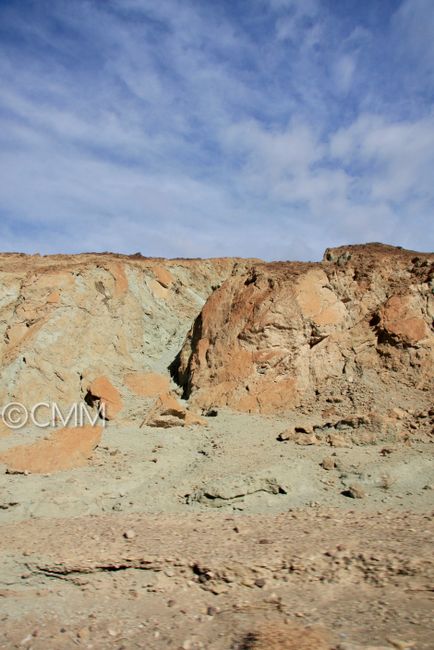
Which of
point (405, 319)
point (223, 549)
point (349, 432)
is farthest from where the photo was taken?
point (405, 319)

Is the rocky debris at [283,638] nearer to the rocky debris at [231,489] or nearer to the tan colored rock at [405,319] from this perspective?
the rocky debris at [231,489]

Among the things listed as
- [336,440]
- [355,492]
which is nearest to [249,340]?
[336,440]

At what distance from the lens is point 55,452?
8930mm

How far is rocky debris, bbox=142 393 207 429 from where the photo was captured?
400 inches

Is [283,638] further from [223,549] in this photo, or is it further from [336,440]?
[336,440]

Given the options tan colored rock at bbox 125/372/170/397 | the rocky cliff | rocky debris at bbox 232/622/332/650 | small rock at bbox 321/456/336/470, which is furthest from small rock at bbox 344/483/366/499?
tan colored rock at bbox 125/372/170/397

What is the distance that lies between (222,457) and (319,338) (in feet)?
13.7

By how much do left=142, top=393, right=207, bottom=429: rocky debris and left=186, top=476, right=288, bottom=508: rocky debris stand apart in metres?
2.69

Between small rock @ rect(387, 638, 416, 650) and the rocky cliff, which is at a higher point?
the rocky cliff

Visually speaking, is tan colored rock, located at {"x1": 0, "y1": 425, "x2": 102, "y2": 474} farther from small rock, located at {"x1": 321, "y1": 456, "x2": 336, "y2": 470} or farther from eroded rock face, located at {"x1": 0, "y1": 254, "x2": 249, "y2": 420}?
small rock, located at {"x1": 321, "y1": 456, "x2": 336, "y2": 470}

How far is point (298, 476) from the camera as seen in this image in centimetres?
761

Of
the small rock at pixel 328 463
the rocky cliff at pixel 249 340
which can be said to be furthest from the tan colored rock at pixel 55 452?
the small rock at pixel 328 463

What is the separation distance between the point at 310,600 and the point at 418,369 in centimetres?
690

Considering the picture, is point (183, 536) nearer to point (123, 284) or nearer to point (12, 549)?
point (12, 549)
